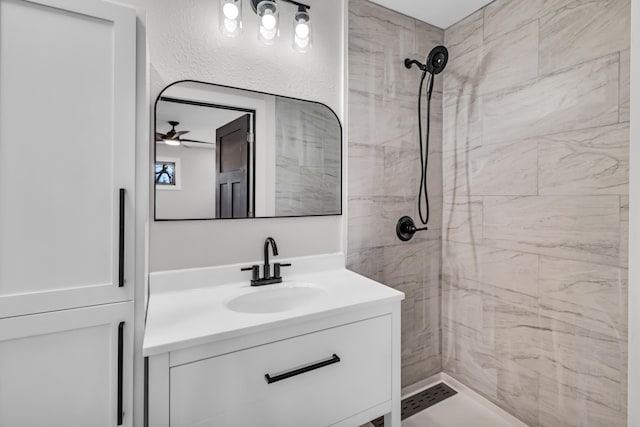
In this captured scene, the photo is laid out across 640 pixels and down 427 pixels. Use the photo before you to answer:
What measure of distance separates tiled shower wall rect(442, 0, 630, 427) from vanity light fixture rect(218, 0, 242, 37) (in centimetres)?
136

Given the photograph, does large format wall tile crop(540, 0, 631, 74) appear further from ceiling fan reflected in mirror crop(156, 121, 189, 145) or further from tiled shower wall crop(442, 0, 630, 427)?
ceiling fan reflected in mirror crop(156, 121, 189, 145)

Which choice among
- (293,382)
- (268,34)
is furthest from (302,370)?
(268,34)

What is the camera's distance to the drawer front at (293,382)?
985 millimetres

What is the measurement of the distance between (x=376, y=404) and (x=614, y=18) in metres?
1.88

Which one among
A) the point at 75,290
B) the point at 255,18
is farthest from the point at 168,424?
the point at 255,18

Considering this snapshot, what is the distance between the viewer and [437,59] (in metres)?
1.80

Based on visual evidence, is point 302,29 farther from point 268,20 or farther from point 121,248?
point 121,248

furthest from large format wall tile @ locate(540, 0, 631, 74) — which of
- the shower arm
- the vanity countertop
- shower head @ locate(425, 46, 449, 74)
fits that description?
the vanity countertop

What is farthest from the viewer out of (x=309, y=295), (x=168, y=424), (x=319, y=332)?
(x=309, y=295)

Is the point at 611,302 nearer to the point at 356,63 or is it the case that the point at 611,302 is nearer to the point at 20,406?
the point at 356,63

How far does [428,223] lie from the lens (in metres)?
2.10

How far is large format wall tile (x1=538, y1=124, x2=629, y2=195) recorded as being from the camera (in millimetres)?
1341

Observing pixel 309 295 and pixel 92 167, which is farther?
pixel 309 295

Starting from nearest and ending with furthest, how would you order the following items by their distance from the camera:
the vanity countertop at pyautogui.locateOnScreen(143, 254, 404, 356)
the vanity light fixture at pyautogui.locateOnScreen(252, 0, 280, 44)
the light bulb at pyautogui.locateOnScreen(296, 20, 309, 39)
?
the vanity countertop at pyautogui.locateOnScreen(143, 254, 404, 356)
the vanity light fixture at pyautogui.locateOnScreen(252, 0, 280, 44)
the light bulb at pyautogui.locateOnScreen(296, 20, 309, 39)
